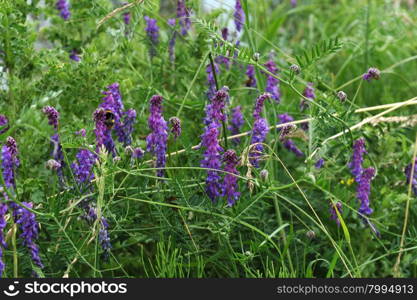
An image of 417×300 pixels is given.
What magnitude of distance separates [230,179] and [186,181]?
0.52ft

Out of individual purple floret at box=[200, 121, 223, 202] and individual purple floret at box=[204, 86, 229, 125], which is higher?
individual purple floret at box=[204, 86, 229, 125]

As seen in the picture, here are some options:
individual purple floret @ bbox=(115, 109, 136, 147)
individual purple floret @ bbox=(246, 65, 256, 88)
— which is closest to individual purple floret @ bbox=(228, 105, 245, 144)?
individual purple floret @ bbox=(246, 65, 256, 88)

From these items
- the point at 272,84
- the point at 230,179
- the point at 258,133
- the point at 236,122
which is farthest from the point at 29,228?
the point at 272,84

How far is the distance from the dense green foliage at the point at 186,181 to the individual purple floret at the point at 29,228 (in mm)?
50

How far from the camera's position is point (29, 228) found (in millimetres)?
1885

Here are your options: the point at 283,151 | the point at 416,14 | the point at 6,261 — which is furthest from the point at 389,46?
the point at 6,261

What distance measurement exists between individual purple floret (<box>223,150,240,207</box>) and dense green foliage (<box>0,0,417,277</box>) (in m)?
0.04

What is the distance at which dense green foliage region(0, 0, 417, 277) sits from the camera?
1954mm

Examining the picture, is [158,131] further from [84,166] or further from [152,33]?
[152,33]

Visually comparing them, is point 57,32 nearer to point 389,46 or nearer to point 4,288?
point 4,288

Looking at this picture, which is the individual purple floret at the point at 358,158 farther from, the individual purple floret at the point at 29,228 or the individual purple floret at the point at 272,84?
the individual purple floret at the point at 29,228

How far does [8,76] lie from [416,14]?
229 centimetres

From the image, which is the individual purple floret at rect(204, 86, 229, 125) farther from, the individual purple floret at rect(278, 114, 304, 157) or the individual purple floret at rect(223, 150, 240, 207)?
the individual purple floret at rect(278, 114, 304, 157)

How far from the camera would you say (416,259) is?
213cm
